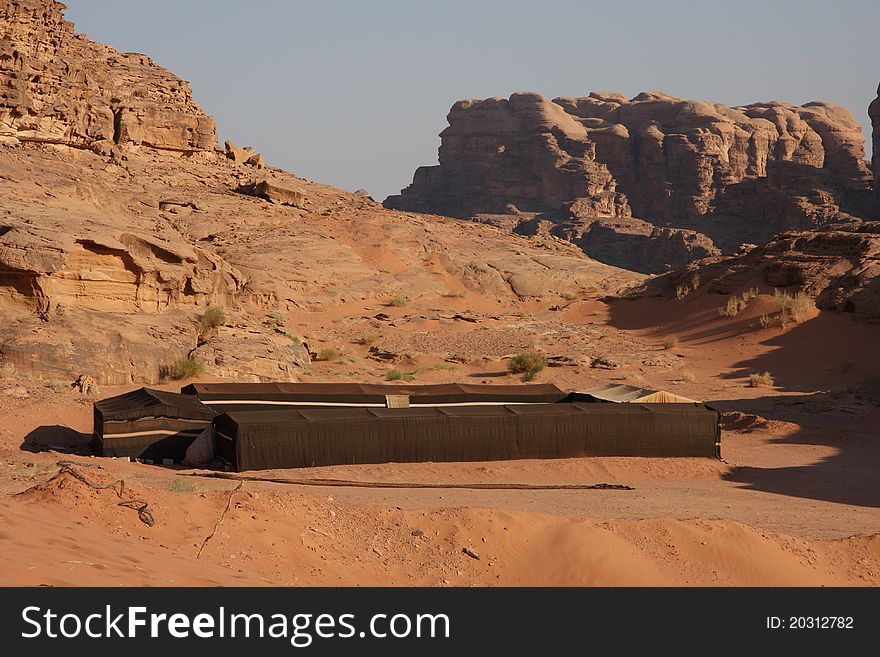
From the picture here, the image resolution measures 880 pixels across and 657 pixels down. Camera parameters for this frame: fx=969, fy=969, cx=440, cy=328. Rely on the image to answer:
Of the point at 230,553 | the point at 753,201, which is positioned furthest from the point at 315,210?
the point at 753,201

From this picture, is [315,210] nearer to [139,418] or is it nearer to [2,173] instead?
[2,173]

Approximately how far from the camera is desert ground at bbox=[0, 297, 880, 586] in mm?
8555

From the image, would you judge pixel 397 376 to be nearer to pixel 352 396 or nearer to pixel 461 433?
pixel 352 396

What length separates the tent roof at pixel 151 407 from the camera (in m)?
14.9

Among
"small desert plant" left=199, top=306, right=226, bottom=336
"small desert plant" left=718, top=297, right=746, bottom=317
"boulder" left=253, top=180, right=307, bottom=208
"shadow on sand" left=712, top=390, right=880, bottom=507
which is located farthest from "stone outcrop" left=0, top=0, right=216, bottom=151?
"shadow on sand" left=712, top=390, right=880, bottom=507

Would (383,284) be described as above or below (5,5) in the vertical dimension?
below

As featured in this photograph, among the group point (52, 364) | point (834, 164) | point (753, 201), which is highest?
Result: point (834, 164)

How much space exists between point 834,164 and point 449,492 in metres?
93.1

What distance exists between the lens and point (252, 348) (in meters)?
22.3

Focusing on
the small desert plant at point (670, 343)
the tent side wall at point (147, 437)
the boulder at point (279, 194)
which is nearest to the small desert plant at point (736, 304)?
the small desert plant at point (670, 343)

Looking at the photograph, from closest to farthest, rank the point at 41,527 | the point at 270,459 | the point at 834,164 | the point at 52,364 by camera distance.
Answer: the point at 41,527
the point at 270,459
the point at 52,364
the point at 834,164

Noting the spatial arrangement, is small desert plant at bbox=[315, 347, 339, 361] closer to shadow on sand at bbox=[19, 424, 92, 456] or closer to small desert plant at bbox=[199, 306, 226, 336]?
small desert plant at bbox=[199, 306, 226, 336]

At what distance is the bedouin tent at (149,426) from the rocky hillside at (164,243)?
15.8 ft

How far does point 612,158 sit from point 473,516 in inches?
3904
